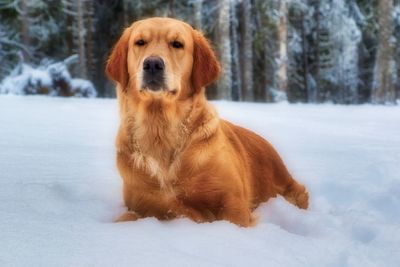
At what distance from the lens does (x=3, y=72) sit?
2356cm

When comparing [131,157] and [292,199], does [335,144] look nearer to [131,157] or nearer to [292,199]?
[292,199]

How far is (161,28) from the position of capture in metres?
3.21

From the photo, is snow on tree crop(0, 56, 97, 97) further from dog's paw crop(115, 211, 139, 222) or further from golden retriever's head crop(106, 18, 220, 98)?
dog's paw crop(115, 211, 139, 222)

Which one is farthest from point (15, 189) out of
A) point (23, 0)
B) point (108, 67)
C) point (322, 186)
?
point (23, 0)

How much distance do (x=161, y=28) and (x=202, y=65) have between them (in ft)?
1.09

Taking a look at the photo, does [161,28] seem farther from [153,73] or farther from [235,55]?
[235,55]

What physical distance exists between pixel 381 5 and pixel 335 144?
44.1ft

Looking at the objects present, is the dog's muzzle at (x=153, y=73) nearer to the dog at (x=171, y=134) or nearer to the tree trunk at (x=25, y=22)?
the dog at (x=171, y=134)

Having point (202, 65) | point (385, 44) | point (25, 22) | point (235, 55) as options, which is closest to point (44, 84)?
point (25, 22)

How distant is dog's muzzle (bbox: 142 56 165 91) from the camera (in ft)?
9.93

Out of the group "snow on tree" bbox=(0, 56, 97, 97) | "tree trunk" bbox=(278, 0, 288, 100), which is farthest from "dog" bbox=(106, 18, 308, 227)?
"tree trunk" bbox=(278, 0, 288, 100)

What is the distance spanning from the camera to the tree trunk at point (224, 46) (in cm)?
1752

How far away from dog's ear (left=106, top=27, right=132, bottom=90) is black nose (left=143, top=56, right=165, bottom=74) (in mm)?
324

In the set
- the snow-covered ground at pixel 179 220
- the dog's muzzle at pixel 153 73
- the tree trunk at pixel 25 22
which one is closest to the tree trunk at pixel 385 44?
the tree trunk at pixel 25 22
